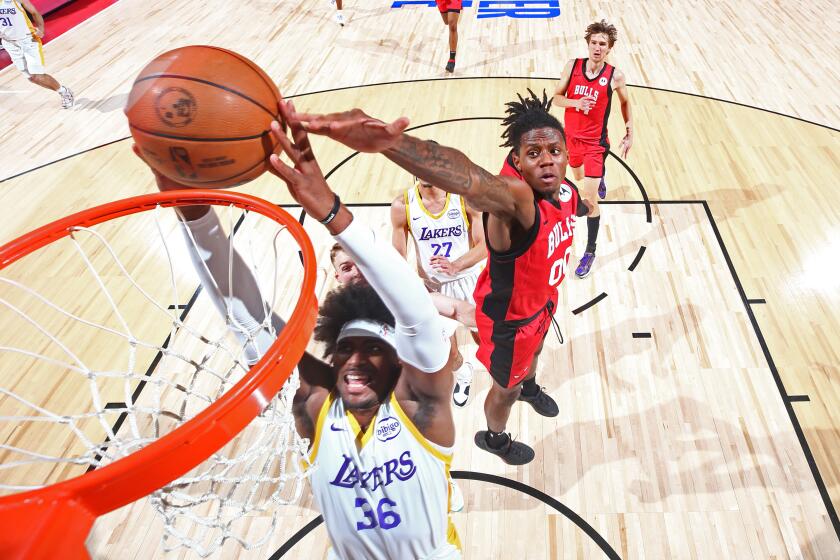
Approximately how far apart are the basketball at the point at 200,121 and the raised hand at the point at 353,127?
19cm

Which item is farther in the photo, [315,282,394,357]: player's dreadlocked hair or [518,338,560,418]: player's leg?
[518,338,560,418]: player's leg

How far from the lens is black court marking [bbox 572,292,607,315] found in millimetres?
4344

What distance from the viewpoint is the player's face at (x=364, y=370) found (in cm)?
201

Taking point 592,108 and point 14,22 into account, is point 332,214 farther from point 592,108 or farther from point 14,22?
point 14,22

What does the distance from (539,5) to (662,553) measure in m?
9.05

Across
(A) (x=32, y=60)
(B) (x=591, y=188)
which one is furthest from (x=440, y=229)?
(A) (x=32, y=60)

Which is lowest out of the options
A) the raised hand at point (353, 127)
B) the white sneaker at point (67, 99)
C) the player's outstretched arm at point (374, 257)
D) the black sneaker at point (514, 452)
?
the black sneaker at point (514, 452)

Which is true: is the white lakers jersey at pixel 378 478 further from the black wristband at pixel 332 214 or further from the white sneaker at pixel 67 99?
the white sneaker at pixel 67 99

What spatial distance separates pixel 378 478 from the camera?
6.46 ft

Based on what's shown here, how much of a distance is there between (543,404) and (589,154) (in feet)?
6.76

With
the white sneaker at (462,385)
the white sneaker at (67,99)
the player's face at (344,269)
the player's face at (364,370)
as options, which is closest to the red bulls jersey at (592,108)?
the white sneaker at (462,385)

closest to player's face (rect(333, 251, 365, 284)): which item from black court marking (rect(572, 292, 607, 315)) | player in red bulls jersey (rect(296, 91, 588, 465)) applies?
player in red bulls jersey (rect(296, 91, 588, 465))

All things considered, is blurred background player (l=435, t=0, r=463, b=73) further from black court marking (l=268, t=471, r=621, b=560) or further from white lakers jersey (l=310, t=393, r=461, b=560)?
white lakers jersey (l=310, t=393, r=461, b=560)

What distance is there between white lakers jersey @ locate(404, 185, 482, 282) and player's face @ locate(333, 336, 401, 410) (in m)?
1.73
